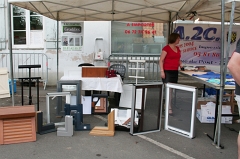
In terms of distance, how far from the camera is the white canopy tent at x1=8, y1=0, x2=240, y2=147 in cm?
550

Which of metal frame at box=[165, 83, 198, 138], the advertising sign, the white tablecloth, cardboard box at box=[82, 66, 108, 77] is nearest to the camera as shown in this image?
metal frame at box=[165, 83, 198, 138]

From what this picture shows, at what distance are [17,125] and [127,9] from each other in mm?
3811

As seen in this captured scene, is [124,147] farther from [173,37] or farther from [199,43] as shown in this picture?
[199,43]

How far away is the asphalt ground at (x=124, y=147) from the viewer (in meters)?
3.55

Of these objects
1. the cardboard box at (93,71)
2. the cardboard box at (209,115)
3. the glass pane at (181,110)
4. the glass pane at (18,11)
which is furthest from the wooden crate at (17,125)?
the glass pane at (18,11)

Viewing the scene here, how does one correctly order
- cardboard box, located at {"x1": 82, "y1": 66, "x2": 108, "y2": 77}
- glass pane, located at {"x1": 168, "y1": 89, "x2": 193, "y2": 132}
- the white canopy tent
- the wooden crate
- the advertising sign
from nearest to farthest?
1. the wooden crate
2. glass pane, located at {"x1": 168, "y1": 89, "x2": 193, "y2": 132}
3. cardboard box, located at {"x1": 82, "y1": 66, "x2": 108, "y2": 77}
4. the white canopy tent
5. the advertising sign

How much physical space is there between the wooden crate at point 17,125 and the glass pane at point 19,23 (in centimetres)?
590

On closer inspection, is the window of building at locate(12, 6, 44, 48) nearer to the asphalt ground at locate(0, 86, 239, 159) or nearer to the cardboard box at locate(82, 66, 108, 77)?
the cardboard box at locate(82, 66, 108, 77)

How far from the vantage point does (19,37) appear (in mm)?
9117

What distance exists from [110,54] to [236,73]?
637 cm

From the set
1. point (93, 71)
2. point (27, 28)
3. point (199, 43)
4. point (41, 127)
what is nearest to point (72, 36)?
point (27, 28)

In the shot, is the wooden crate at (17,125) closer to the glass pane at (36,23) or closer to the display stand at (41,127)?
the display stand at (41,127)

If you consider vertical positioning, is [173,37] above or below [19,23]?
below

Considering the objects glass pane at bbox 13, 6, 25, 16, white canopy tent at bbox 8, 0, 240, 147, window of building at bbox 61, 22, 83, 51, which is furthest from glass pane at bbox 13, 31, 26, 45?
white canopy tent at bbox 8, 0, 240, 147
